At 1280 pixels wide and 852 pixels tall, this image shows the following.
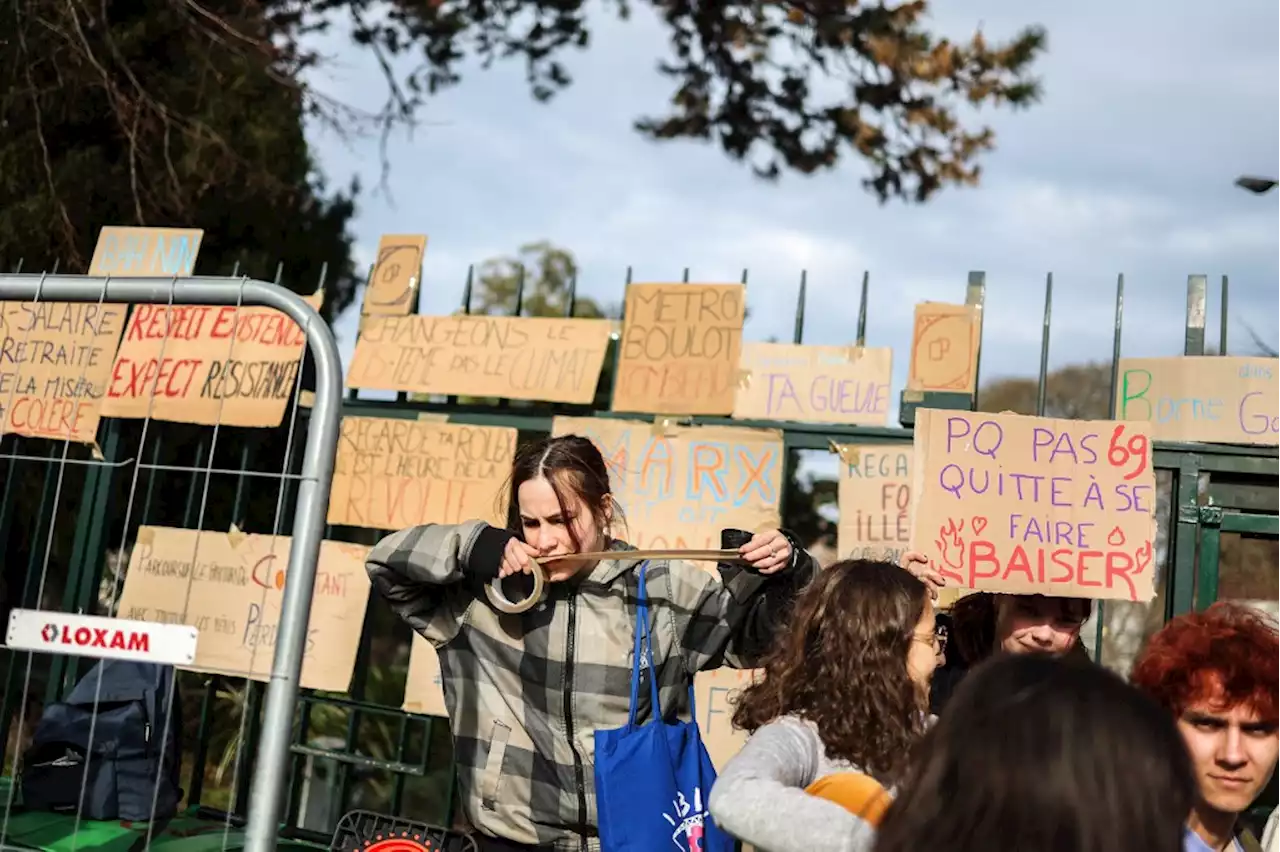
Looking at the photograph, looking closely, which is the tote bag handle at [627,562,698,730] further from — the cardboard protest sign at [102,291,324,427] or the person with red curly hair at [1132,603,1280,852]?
the cardboard protest sign at [102,291,324,427]

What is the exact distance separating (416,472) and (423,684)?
802mm

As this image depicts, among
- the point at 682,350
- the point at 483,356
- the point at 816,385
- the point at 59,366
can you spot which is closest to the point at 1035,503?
the point at 816,385

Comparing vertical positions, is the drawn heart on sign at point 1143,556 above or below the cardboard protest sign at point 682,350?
below

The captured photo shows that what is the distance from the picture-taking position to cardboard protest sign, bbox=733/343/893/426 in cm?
451

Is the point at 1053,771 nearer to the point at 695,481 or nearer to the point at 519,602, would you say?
the point at 519,602

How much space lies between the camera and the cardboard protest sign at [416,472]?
15.8 ft

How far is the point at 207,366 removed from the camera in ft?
16.8

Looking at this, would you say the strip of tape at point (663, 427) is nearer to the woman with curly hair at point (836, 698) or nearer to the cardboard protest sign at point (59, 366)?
the cardboard protest sign at point (59, 366)

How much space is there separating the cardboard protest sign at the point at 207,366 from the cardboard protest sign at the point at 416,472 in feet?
1.11

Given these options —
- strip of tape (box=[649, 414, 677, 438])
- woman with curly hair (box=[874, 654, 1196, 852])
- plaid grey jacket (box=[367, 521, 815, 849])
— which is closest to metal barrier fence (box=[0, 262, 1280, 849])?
strip of tape (box=[649, 414, 677, 438])

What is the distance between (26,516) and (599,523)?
6.04 metres

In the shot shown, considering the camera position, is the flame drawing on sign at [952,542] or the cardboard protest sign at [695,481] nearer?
the flame drawing on sign at [952,542]

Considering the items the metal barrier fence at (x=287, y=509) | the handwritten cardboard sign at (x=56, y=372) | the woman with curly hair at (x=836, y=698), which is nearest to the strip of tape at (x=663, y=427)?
the metal barrier fence at (x=287, y=509)

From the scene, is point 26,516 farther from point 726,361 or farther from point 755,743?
point 755,743
